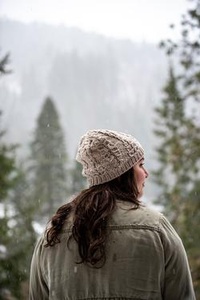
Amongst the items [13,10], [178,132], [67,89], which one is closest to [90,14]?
[13,10]

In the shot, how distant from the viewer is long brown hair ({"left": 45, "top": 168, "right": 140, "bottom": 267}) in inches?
61.0

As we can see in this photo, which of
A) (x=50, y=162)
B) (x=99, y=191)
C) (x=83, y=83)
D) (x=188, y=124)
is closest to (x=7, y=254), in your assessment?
(x=188, y=124)

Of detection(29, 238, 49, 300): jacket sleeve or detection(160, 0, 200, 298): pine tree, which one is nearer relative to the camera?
detection(29, 238, 49, 300): jacket sleeve

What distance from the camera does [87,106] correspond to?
110m

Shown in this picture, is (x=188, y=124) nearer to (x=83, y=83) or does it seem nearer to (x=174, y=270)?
(x=174, y=270)

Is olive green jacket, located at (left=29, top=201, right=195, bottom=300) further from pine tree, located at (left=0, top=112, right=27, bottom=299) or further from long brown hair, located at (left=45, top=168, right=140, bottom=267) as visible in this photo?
pine tree, located at (left=0, top=112, right=27, bottom=299)

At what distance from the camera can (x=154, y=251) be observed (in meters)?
1.52

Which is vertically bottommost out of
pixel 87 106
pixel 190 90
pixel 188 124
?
pixel 188 124

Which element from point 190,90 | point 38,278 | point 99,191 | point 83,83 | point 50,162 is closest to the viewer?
point 99,191

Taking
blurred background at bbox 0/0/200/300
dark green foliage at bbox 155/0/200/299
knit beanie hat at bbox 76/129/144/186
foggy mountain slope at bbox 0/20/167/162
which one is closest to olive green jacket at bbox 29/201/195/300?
knit beanie hat at bbox 76/129/144/186

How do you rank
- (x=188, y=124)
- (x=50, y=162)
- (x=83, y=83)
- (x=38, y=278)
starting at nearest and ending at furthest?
(x=38, y=278), (x=188, y=124), (x=50, y=162), (x=83, y=83)

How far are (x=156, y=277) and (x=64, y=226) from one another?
0.37m

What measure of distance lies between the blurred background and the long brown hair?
142 mm

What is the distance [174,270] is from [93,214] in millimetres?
328
